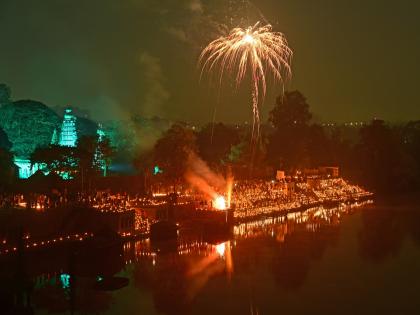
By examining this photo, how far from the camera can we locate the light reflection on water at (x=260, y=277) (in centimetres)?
1190

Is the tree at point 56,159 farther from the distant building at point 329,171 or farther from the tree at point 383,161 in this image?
the tree at point 383,161

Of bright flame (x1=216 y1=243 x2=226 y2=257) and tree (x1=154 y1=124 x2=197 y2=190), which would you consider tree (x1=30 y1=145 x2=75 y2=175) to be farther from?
bright flame (x1=216 y1=243 x2=226 y2=257)

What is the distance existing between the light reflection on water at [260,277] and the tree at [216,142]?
39.7 feet

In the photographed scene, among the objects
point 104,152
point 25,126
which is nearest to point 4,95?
point 25,126

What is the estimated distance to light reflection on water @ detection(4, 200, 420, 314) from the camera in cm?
1190

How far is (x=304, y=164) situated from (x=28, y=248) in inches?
965

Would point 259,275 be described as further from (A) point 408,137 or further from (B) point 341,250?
(A) point 408,137

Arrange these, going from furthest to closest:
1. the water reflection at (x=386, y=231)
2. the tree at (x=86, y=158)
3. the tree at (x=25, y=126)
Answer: the tree at (x=25, y=126) < the tree at (x=86, y=158) < the water reflection at (x=386, y=231)

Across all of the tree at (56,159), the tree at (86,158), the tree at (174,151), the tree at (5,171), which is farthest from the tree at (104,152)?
the tree at (5,171)

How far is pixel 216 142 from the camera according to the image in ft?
114

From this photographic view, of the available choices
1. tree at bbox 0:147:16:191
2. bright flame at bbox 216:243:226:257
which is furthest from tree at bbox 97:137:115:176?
bright flame at bbox 216:243:226:257

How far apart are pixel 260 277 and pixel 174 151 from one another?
13.7 metres

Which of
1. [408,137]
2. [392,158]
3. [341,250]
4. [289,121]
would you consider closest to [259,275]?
[341,250]

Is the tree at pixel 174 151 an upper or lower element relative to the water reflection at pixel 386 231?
upper
